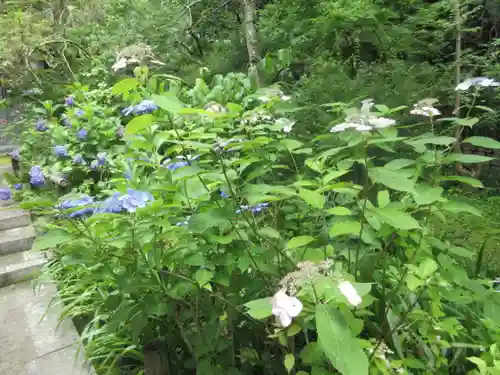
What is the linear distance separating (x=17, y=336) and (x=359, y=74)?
2.35 m

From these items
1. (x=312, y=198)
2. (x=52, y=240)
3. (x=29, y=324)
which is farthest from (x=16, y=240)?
(x=312, y=198)

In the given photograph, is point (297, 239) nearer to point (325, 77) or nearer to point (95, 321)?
point (95, 321)

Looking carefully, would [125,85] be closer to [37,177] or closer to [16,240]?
[37,177]

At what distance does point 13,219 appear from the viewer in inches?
111

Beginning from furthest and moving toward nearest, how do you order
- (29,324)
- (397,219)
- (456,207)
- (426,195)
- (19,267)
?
1. (19,267)
2. (29,324)
3. (456,207)
4. (426,195)
5. (397,219)

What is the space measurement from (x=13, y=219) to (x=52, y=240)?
2.18m

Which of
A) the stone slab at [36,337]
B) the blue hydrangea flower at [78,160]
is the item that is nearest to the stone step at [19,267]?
the stone slab at [36,337]

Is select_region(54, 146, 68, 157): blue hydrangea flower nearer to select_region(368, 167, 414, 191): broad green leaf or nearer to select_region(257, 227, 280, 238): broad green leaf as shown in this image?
select_region(257, 227, 280, 238): broad green leaf

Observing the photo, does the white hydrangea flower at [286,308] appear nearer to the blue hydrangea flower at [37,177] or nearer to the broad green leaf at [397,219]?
the broad green leaf at [397,219]

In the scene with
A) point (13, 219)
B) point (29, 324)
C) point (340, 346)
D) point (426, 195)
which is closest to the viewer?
point (340, 346)

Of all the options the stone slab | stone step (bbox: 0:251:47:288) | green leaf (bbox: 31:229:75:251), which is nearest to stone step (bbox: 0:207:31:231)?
stone step (bbox: 0:251:47:288)

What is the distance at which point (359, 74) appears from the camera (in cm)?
263

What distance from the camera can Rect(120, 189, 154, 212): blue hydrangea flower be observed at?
970mm

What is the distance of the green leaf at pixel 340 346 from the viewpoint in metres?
0.61
